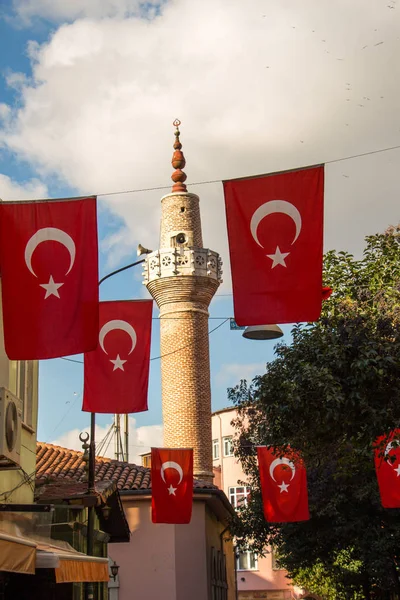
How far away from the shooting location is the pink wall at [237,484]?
2184 inches

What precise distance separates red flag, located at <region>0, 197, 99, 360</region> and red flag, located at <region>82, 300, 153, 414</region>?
13.1 ft

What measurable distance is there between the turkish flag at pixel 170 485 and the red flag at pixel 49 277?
1026 cm

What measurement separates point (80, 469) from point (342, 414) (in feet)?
38.4

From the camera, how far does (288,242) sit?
1060 centimetres

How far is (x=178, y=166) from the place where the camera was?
4178 cm

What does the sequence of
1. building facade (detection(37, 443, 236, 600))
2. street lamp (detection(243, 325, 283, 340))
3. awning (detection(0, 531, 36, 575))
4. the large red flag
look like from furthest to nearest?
1. street lamp (detection(243, 325, 283, 340))
2. building facade (detection(37, 443, 236, 600))
3. the large red flag
4. awning (detection(0, 531, 36, 575))

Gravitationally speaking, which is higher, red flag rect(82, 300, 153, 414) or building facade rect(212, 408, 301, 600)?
red flag rect(82, 300, 153, 414)

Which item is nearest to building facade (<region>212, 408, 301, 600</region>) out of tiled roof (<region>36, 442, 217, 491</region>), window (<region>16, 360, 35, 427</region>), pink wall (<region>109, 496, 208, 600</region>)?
tiled roof (<region>36, 442, 217, 491</region>)

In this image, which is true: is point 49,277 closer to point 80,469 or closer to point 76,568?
point 76,568

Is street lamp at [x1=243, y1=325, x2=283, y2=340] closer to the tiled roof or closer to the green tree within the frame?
the green tree

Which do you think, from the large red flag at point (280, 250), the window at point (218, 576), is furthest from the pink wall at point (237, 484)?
the large red flag at point (280, 250)

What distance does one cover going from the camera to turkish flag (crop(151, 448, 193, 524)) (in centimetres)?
2019

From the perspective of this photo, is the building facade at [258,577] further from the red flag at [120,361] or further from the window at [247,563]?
the red flag at [120,361]

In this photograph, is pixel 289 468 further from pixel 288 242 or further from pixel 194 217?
pixel 194 217
